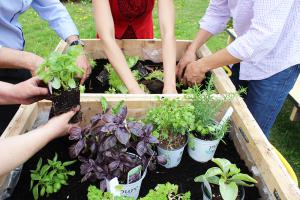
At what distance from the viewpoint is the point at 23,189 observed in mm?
1429

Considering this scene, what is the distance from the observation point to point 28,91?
55.4 inches

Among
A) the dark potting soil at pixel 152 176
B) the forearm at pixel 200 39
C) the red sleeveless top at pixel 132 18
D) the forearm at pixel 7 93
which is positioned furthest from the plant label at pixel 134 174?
the red sleeveless top at pixel 132 18

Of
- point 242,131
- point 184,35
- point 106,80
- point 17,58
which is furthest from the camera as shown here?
point 184,35

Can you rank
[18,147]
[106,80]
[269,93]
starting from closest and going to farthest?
[18,147], [269,93], [106,80]

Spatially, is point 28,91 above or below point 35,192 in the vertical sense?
above

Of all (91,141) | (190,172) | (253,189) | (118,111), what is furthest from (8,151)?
(253,189)

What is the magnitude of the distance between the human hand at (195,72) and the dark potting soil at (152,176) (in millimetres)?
494

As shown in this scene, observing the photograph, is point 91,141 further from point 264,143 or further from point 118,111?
point 264,143

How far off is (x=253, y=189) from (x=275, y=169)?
17cm

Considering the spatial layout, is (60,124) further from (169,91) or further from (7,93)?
(169,91)

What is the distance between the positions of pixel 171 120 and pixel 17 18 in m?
1.31

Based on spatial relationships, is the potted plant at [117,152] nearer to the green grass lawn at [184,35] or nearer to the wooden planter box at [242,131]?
the wooden planter box at [242,131]

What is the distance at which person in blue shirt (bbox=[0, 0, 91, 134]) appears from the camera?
1.75 m

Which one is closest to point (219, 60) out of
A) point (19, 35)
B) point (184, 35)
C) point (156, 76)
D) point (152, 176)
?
point (156, 76)
